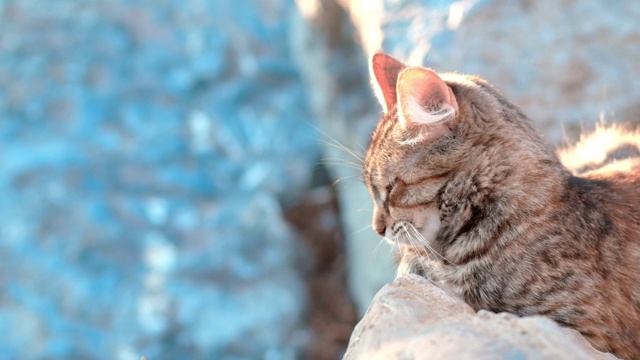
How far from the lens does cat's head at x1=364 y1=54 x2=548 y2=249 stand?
6.08 feet

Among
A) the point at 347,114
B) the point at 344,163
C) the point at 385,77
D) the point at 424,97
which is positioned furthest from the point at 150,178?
the point at 424,97

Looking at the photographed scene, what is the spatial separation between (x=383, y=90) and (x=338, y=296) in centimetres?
224

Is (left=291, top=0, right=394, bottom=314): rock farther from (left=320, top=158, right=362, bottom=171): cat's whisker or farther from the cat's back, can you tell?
the cat's back

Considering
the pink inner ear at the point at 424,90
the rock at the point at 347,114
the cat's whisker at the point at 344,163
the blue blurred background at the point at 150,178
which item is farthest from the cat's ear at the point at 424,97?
the blue blurred background at the point at 150,178

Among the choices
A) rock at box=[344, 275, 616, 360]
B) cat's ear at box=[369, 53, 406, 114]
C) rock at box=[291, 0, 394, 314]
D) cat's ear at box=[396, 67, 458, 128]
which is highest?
rock at box=[291, 0, 394, 314]

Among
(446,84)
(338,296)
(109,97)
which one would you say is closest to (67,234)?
(109,97)

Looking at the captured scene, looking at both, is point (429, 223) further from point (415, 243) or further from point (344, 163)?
point (344, 163)

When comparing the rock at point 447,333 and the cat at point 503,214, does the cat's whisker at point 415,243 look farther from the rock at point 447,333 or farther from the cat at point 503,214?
the rock at point 447,333

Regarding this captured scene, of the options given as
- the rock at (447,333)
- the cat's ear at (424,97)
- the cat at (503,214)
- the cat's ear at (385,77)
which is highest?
the cat's ear at (385,77)

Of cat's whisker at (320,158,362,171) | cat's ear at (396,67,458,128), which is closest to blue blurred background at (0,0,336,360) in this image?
cat's whisker at (320,158,362,171)

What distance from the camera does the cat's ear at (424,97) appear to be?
5.85 ft

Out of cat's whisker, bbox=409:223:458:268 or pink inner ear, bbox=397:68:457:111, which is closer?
pink inner ear, bbox=397:68:457:111

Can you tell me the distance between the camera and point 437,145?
6.28 ft

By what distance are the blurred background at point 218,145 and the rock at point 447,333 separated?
1.72 meters
